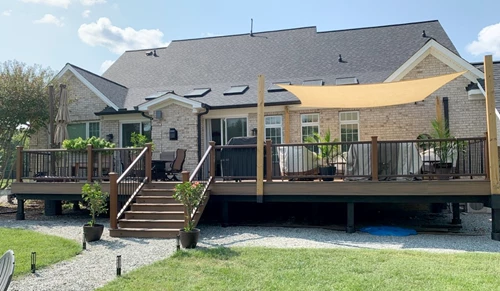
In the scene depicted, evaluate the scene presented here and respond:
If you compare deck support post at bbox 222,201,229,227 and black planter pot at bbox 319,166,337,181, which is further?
deck support post at bbox 222,201,229,227

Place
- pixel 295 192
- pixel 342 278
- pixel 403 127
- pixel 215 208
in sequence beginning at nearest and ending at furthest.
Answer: pixel 342 278 → pixel 295 192 → pixel 215 208 → pixel 403 127

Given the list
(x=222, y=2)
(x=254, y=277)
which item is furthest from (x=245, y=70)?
(x=254, y=277)

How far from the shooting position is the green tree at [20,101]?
1221 cm

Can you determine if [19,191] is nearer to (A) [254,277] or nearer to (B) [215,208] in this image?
(B) [215,208]

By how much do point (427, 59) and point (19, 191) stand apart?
40.6 ft

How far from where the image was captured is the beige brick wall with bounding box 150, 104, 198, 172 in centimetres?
1237

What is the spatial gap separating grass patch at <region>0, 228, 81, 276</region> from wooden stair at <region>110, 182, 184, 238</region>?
1.08m

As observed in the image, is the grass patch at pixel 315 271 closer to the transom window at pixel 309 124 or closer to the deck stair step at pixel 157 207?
the deck stair step at pixel 157 207

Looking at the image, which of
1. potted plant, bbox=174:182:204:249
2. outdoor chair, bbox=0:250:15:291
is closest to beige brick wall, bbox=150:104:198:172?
potted plant, bbox=174:182:204:249

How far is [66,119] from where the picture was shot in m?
10.8

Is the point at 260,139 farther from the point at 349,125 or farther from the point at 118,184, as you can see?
the point at 349,125

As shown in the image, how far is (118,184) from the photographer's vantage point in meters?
8.05

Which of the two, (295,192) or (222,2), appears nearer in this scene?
(295,192)

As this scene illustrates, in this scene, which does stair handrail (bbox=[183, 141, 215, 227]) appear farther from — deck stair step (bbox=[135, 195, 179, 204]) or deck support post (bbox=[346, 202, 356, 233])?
deck support post (bbox=[346, 202, 356, 233])
